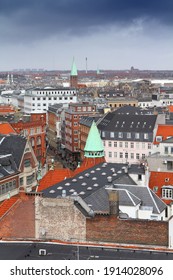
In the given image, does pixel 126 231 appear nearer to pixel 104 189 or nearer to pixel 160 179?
pixel 104 189

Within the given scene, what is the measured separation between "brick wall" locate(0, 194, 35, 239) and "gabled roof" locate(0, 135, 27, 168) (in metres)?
26.2

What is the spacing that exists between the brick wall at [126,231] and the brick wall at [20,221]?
18.7ft

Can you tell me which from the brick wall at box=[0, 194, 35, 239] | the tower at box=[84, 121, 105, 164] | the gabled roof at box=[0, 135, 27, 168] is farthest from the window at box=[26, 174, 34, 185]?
the brick wall at box=[0, 194, 35, 239]

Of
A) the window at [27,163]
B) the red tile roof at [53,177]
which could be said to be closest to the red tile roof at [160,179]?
the red tile roof at [53,177]

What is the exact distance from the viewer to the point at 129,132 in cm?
13738

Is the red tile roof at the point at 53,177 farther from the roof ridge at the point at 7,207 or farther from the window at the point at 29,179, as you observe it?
the roof ridge at the point at 7,207

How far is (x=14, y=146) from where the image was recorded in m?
86.2

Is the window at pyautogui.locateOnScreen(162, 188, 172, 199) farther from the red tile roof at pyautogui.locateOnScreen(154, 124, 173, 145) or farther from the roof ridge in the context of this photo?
the red tile roof at pyautogui.locateOnScreen(154, 124, 173, 145)

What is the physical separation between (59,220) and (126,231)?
6298mm

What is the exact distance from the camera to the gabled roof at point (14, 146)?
276ft

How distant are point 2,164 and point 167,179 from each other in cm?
2269

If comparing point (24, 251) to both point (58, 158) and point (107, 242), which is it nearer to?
point (107, 242)
